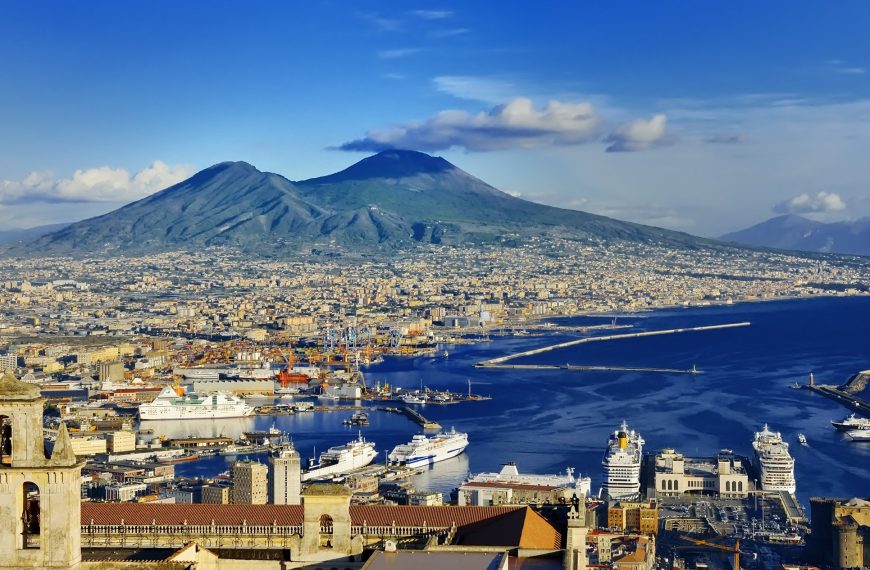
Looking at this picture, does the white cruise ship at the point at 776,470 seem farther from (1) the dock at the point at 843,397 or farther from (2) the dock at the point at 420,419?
(1) the dock at the point at 843,397

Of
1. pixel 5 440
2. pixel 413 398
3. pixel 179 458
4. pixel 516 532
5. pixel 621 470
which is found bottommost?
pixel 179 458

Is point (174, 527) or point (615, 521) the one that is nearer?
point (174, 527)

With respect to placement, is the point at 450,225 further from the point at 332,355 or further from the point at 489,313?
the point at 332,355

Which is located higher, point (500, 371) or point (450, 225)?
point (450, 225)

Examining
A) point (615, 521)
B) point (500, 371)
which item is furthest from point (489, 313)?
point (615, 521)

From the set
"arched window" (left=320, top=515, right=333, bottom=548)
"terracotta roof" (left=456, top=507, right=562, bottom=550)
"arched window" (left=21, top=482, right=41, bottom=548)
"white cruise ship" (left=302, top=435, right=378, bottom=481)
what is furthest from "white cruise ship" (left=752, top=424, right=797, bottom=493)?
"arched window" (left=21, top=482, right=41, bottom=548)

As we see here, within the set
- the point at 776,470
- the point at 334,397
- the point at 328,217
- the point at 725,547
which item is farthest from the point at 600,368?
the point at 328,217

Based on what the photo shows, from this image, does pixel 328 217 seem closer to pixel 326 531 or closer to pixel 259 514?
pixel 259 514
